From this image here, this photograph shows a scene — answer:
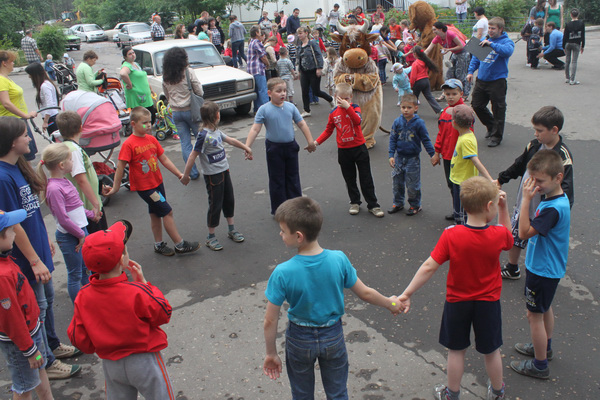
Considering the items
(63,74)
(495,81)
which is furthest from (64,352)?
(63,74)

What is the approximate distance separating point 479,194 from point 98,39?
148 feet

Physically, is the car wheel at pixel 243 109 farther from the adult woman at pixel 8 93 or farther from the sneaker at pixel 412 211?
the sneaker at pixel 412 211

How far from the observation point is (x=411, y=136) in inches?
247

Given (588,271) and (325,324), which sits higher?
(325,324)

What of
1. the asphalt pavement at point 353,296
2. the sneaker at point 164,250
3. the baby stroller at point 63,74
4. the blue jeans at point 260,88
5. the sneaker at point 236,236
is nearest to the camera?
the asphalt pavement at point 353,296

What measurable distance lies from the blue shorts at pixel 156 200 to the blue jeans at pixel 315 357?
10.5 ft

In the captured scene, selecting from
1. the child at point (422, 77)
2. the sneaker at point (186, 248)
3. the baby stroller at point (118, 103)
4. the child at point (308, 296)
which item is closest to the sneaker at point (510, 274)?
the child at point (308, 296)

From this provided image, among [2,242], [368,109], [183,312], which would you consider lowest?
[183,312]

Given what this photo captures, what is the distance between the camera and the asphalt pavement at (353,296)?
374cm

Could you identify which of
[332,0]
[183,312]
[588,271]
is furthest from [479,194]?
[332,0]

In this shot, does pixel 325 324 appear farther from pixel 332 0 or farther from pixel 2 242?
pixel 332 0

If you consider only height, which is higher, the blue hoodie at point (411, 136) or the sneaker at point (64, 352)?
the blue hoodie at point (411, 136)

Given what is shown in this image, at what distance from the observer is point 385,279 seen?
5098 mm

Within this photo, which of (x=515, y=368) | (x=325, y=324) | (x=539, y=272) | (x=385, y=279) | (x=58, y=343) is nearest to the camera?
(x=325, y=324)
